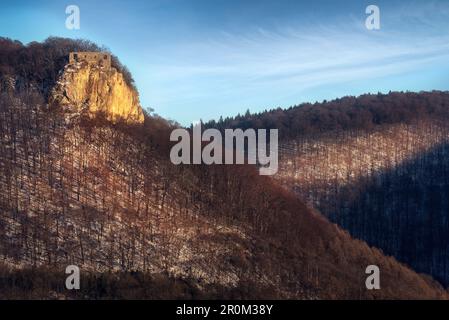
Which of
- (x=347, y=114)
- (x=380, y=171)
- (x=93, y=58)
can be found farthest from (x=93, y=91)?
(x=347, y=114)

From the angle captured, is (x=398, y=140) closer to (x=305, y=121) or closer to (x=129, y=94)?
(x=305, y=121)

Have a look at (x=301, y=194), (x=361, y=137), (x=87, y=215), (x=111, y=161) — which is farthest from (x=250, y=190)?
(x=361, y=137)

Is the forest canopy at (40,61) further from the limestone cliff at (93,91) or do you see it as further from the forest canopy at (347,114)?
the forest canopy at (347,114)

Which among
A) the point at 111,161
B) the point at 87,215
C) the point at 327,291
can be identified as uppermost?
the point at 111,161

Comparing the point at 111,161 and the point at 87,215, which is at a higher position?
the point at 111,161

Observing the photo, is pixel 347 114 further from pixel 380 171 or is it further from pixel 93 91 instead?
pixel 93 91

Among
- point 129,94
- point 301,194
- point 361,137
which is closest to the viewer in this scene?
point 129,94

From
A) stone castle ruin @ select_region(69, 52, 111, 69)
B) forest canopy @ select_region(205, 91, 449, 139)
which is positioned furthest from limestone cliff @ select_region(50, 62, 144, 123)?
forest canopy @ select_region(205, 91, 449, 139)
